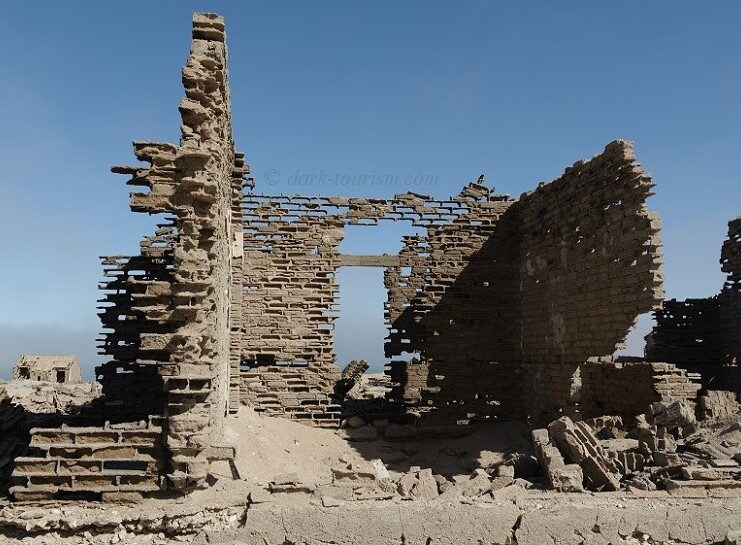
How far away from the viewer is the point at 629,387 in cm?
1172

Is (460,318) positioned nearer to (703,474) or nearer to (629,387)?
(629,387)

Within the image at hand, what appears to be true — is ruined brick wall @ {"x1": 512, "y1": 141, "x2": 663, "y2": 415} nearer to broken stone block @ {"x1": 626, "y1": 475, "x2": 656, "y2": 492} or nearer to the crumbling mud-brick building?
the crumbling mud-brick building

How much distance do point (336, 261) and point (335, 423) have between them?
384 cm

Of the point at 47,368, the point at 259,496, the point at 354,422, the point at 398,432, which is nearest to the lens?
the point at 259,496

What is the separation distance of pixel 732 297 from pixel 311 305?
41.6 feet

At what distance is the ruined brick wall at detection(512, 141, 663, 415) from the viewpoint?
1046 centimetres

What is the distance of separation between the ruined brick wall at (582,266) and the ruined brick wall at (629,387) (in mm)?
455

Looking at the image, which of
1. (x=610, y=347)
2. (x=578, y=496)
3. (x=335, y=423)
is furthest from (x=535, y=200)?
(x=578, y=496)

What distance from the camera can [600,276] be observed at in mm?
11469

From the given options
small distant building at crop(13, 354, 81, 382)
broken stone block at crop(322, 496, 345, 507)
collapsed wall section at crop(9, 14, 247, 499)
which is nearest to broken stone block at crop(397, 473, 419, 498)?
broken stone block at crop(322, 496, 345, 507)

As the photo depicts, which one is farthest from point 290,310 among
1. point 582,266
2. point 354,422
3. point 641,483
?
point 641,483

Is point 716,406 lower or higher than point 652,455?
higher

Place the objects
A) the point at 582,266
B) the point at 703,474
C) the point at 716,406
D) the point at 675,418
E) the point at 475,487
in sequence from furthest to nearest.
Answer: the point at 582,266 → the point at 716,406 → the point at 675,418 → the point at 475,487 → the point at 703,474

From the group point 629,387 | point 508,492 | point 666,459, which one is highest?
point 629,387
